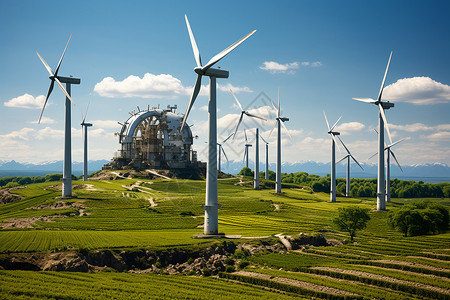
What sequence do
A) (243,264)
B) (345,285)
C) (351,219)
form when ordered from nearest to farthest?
1. (345,285)
2. (243,264)
3. (351,219)

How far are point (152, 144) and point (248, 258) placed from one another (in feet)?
421

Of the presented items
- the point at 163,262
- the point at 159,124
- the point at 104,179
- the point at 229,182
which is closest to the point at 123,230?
the point at 163,262

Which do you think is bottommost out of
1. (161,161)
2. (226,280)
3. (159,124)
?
(226,280)

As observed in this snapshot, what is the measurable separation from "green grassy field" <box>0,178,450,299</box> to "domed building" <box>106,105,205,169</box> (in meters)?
68.6

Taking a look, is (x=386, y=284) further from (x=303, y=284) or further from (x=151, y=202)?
(x=151, y=202)

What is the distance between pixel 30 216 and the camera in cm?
8775

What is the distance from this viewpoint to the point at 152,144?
181375mm

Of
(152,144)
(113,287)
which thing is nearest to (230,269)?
(113,287)

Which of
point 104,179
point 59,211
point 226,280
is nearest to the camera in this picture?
point 226,280

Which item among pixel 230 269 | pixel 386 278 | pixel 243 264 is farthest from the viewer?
pixel 243 264

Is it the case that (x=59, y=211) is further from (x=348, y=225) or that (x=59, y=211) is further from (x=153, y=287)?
(x=348, y=225)

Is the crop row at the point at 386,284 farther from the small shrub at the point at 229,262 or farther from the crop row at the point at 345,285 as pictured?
the small shrub at the point at 229,262

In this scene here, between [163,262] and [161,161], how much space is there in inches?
4844

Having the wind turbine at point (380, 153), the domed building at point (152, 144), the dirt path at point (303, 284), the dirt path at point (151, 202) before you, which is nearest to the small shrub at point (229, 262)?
the dirt path at point (303, 284)
